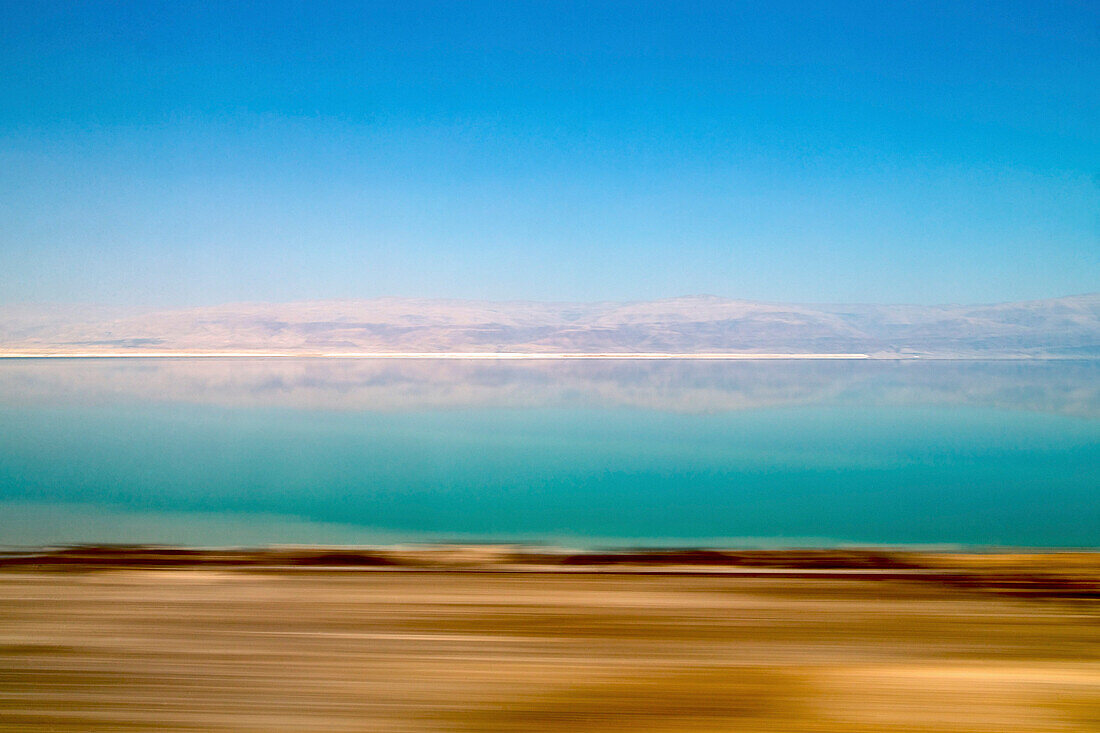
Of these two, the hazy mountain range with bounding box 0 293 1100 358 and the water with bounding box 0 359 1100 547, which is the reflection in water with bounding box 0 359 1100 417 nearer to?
the water with bounding box 0 359 1100 547

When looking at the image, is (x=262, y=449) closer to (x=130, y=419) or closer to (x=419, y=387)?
(x=130, y=419)

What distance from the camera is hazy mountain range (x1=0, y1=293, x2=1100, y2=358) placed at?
95.1m

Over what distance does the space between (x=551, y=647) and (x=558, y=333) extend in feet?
334

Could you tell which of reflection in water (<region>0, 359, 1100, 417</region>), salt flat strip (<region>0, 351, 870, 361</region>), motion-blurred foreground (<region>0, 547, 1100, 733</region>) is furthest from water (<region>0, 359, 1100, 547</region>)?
salt flat strip (<region>0, 351, 870, 361</region>)

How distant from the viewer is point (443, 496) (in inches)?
383

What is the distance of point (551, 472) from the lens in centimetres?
1129

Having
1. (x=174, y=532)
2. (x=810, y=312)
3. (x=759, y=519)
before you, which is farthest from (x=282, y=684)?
(x=810, y=312)

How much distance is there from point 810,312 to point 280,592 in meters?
136

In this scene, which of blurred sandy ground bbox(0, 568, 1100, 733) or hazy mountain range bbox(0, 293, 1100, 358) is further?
hazy mountain range bbox(0, 293, 1100, 358)

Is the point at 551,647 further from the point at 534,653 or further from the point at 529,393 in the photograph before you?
the point at 529,393

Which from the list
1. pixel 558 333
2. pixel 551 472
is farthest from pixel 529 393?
pixel 558 333

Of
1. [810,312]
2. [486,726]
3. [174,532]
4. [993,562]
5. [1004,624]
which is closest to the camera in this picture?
[486,726]

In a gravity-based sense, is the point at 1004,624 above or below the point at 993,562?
below

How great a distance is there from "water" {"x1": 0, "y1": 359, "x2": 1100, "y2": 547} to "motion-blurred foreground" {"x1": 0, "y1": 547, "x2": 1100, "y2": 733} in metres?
3.09
